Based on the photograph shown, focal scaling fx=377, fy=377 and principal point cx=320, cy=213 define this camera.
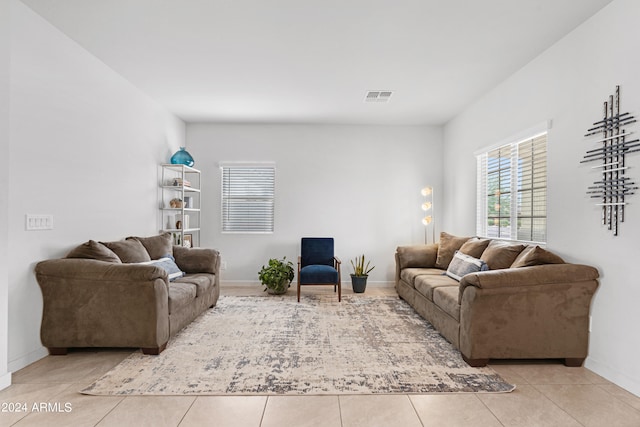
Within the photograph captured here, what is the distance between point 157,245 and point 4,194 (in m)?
1.89

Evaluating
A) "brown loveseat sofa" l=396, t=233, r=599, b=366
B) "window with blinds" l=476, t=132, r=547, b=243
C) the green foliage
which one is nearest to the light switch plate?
"brown loveseat sofa" l=396, t=233, r=599, b=366

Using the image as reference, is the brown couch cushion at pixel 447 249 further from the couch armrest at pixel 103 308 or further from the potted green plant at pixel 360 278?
the couch armrest at pixel 103 308

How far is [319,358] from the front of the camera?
10.2 ft

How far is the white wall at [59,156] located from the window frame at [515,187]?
4.37 metres

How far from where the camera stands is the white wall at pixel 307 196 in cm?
630

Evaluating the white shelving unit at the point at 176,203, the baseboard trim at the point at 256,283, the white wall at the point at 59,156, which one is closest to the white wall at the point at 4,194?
the white wall at the point at 59,156

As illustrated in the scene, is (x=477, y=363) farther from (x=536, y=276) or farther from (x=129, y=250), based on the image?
(x=129, y=250)

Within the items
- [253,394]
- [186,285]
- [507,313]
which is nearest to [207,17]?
[186,285]

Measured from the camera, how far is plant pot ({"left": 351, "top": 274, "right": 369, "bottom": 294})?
575cm

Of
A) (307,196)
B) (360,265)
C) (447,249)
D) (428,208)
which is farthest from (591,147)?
(307,196)

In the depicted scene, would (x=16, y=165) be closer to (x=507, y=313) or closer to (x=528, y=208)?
(x=507, y=313)

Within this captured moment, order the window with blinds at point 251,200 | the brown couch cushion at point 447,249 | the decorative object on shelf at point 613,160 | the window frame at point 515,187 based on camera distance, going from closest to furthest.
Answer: the decorative object on shelf at point 613,160, the window frame at point 515,187, the brown couch cushion at point 447,249, the window with blinds at point 251,200

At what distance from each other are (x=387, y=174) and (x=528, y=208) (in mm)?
2674

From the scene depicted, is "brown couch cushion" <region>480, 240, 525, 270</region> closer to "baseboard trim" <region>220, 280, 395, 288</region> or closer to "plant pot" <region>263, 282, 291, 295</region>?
"baseboard trim" <region>220, 280, 395, 288</region>
